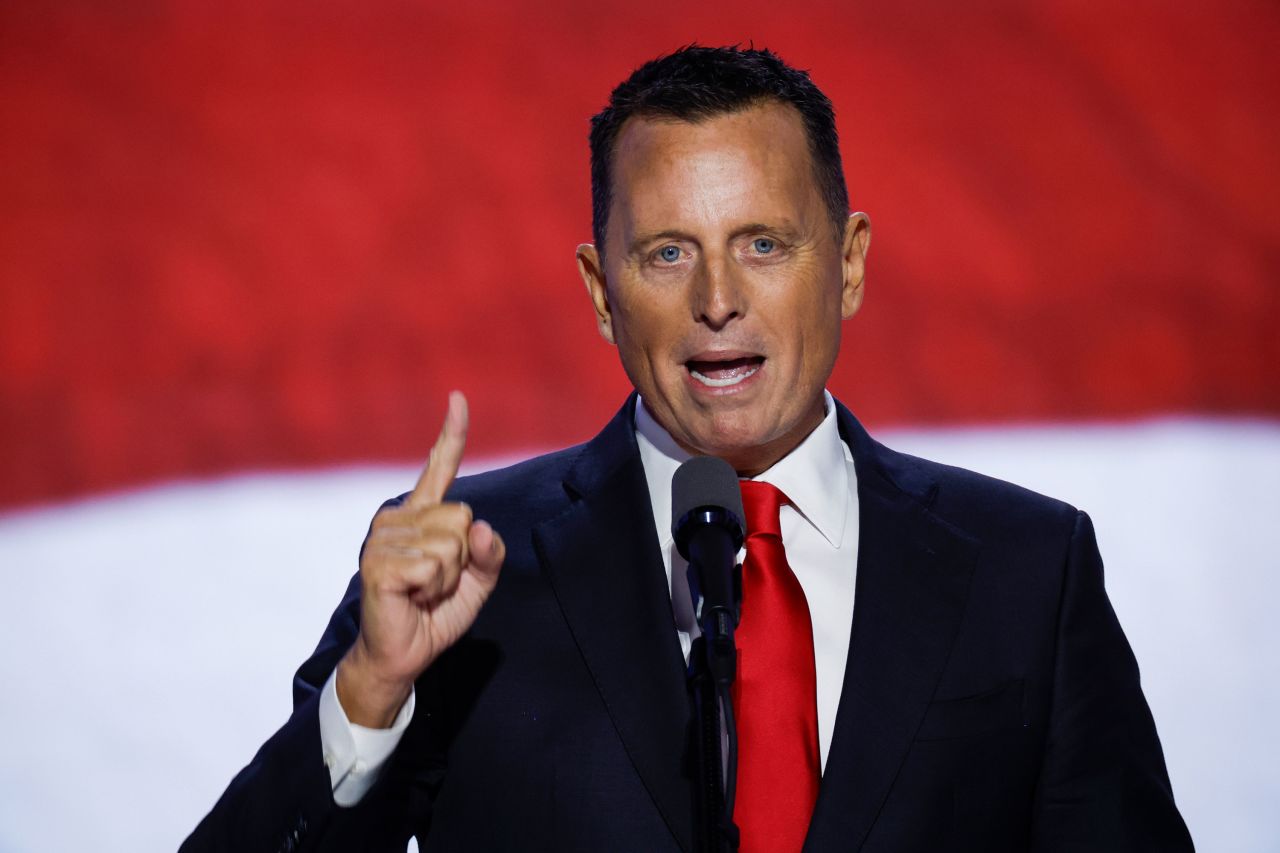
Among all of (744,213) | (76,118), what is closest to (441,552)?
(744,213)

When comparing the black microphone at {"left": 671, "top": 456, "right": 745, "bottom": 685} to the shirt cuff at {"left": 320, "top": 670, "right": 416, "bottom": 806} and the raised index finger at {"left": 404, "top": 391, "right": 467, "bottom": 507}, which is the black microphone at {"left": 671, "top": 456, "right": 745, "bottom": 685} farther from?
the shirt cuff at {"left": 320, "top": 670, "right": 416, "bottom": 806}

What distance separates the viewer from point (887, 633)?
5.22 ft

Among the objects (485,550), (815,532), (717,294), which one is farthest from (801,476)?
(485,550)

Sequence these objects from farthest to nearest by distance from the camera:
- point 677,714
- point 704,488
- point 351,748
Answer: point 677,714 < point 351,748 < point 704,488

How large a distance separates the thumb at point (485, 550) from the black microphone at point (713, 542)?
8.0 inches

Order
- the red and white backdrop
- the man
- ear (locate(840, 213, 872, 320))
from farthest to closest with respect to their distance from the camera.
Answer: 1. the red and white backdrop
2. ear (locate(840, 213, 872, 320))
3. the man

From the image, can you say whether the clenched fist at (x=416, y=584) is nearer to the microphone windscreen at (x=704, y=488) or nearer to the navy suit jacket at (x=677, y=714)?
the navy suit jacket at (x=677, y=714)

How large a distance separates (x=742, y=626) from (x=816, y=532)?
21 cm

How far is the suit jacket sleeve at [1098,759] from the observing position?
1.58m

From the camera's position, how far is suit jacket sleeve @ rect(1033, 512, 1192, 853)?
1.58 m

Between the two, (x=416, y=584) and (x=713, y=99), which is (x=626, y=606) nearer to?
(x=416, y=584)

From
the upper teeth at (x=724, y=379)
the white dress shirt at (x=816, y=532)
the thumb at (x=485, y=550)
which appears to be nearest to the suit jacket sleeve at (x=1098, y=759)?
the white dress shirt at (x=816, y=532)

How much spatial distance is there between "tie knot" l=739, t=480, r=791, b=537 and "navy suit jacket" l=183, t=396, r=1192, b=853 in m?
0.12

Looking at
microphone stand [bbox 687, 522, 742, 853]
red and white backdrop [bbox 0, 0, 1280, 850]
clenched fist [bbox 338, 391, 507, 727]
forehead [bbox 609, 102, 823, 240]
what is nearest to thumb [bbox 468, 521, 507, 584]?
clenched fist [bbox 338, 391, 507, 727]
